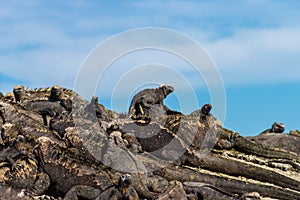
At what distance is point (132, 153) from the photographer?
27984 mm

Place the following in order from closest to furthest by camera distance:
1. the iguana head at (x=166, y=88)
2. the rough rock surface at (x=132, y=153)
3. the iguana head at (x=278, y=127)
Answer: the rough rock surface at (x=132, y=153) → the iguana head at (x=166, y=88) → the iguana head at (x=278, y=127)

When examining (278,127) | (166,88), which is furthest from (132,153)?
(278,127)

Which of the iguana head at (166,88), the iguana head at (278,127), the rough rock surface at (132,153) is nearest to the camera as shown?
the rough rock surface at (132,153)

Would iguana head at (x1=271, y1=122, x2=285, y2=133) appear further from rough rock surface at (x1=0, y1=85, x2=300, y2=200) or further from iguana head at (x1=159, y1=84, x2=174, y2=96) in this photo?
iguana head at (x1=159, y1=84, x2=174, y2=96)

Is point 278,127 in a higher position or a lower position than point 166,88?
higher

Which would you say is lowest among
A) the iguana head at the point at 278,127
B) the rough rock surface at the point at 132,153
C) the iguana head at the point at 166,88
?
the rough rock surface at the point at 132,153

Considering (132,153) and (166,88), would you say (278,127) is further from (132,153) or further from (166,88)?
(132,153)

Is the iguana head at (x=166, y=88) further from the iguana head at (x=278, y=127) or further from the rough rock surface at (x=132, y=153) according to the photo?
the iguana head at (x=278, y=127)

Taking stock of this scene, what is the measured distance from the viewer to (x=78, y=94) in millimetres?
38812

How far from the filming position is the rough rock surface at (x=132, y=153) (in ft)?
82.8

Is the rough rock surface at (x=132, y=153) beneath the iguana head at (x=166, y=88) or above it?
beneath

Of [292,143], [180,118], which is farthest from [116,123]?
[292,143]

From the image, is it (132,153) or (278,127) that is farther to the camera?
(278,127)

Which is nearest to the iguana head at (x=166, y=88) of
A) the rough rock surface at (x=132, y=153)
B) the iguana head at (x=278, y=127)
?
the rough rock surface at (x=132, y=153)
